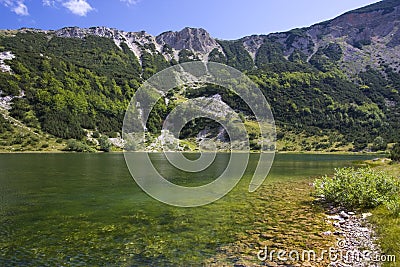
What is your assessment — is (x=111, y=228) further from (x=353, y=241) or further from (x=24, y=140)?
(x=24, y=140)

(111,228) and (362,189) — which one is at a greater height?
(362,189)

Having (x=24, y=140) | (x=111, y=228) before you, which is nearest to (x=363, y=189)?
(x=111, y=228)

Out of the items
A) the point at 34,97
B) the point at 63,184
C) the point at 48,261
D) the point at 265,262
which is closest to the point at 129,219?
the point at 48,261

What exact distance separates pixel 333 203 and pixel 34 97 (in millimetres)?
198299

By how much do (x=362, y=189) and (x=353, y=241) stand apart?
352 inches

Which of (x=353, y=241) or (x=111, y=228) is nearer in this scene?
(x=353, y=241)

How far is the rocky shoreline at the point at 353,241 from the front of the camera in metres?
13.5

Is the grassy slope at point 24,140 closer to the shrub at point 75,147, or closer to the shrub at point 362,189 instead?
the shrub at point 75,147

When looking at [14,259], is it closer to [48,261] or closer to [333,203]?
[48,261]

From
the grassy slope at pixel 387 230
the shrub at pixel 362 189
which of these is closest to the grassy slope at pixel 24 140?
the shrub at pixel 362 189

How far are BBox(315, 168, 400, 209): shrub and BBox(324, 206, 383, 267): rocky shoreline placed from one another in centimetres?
175

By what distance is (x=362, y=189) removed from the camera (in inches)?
952

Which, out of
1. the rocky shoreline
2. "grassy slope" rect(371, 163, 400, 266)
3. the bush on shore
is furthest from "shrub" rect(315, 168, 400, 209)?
the rocky shoreline

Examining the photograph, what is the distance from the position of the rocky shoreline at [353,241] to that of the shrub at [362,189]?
5.75ft
